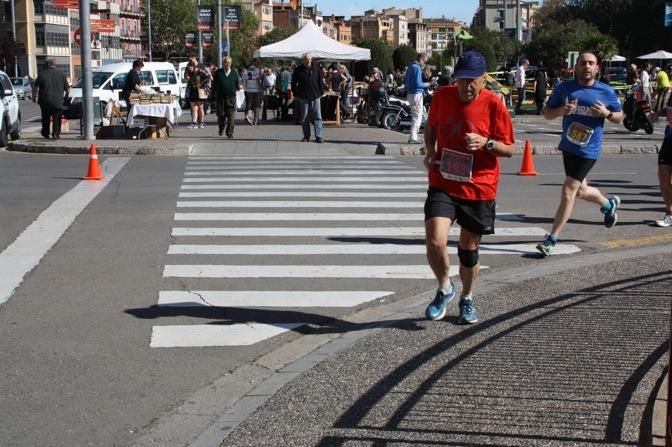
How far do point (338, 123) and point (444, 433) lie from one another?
24.4 metres

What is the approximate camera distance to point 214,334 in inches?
278

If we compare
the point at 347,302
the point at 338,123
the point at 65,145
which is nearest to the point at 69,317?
the point at 347,302

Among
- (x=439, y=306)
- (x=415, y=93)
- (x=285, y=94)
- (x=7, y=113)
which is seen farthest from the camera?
(x=285, y=94)

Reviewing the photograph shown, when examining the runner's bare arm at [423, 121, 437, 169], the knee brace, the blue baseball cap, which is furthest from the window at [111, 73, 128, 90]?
the blue baseball cap

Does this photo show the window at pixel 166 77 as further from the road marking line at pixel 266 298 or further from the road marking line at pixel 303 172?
the road marking line at pixel 266 298

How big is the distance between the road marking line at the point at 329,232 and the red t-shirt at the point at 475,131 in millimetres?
3943

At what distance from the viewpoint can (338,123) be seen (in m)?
28.9

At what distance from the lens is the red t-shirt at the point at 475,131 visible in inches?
269

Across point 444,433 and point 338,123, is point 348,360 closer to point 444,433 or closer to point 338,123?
point 444,433

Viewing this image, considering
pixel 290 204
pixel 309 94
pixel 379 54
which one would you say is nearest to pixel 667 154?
pixel 290 204

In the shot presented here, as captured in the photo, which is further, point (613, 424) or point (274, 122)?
point (274, 122)

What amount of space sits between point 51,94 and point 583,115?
641 inches

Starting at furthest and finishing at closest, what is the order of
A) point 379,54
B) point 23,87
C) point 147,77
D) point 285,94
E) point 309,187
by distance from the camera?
point 379,54, point 23,87, point 147,77, point 285,94, point 309,187

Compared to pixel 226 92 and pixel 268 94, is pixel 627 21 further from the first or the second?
pixel 226 92
